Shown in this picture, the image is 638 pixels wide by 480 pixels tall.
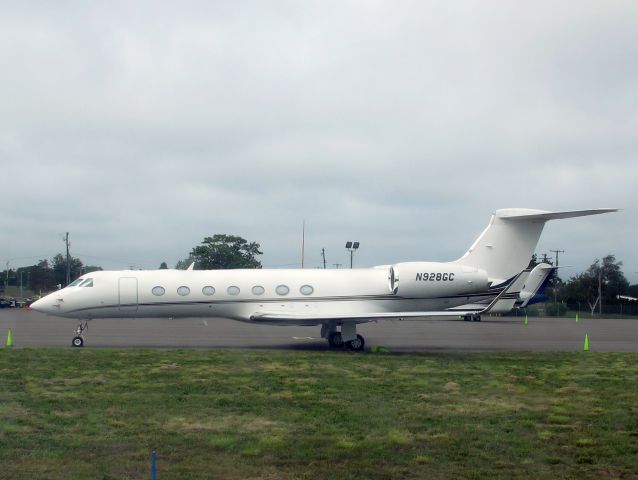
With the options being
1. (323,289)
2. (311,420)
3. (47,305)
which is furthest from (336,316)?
(311,420)

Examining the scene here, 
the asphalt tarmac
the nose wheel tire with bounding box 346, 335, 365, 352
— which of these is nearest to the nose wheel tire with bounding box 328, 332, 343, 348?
the asphalt tarmac

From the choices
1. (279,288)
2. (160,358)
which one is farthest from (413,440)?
(279,288)

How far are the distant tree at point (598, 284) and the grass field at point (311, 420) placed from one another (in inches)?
2766

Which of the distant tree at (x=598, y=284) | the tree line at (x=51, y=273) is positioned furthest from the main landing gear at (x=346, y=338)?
the distant tree at (x=598, y=284)

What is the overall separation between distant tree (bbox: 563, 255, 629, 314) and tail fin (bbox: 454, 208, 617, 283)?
63055 mm

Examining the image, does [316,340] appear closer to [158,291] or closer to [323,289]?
[323,289]

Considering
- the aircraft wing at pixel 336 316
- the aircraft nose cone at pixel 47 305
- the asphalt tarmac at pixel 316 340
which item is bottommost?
the asphalt tarmac at pixel 316 340

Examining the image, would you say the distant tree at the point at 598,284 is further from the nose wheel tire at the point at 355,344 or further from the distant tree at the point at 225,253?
the nose wheel tire at the point at 355,344

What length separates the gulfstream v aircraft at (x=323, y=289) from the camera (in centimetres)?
2239

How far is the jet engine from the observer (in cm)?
2233

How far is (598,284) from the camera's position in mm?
81375

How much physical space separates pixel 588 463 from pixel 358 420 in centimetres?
326

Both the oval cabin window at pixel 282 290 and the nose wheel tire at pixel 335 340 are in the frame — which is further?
the oval cabin window at pixel 282 290

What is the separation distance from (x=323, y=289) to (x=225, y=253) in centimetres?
4075
